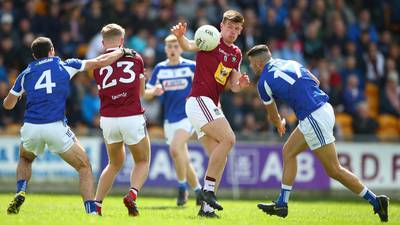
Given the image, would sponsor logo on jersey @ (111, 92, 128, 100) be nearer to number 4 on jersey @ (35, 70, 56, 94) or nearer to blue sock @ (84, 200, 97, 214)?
number 4 on jersey @ (35, 70, 56, 94)

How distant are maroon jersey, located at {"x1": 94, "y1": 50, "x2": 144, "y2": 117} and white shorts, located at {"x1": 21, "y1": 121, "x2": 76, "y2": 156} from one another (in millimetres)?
668

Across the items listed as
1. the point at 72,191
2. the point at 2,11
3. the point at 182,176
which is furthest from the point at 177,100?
the point at 2,11

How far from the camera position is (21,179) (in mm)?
11133

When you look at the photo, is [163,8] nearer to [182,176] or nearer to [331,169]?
[182,176]

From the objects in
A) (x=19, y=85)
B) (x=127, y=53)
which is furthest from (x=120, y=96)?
(x=19, y=85)

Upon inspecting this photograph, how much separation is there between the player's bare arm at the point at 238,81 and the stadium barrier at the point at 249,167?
674cm

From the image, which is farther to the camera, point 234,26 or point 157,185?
point 157,185

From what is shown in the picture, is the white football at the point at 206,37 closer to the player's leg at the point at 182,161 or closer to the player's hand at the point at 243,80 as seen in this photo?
the player's hand at the point at 243,80

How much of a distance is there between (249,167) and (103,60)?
8494 mm

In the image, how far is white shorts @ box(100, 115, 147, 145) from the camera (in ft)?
36.1

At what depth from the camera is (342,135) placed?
62.2 ft

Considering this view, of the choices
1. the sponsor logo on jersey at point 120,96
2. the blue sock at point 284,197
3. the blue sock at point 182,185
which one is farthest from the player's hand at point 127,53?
the blue sock at point 182,185

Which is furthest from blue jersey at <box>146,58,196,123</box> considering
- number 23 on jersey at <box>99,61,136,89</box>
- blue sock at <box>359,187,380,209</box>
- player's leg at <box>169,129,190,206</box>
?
blue sock at <box>359,187,380,209</box>

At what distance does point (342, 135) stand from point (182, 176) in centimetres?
545
